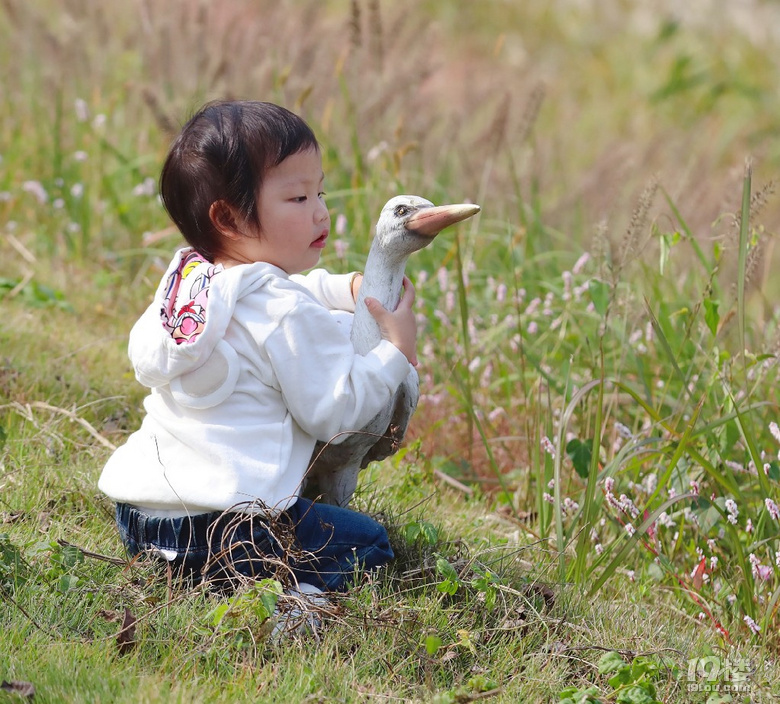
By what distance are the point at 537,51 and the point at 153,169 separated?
6.80m

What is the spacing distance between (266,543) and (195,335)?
533mm

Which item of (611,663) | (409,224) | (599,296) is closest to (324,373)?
(409,224)

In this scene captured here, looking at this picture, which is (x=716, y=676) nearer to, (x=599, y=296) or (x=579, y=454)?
(x=579, y=454)

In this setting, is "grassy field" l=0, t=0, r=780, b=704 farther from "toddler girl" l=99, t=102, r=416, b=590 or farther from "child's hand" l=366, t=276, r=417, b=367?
"child's hand" l=366, t=276, r=417, b=367

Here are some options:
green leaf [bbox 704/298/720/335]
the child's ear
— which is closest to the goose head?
the child's ear

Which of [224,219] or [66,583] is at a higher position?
[224,219]

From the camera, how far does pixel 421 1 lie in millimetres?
11648

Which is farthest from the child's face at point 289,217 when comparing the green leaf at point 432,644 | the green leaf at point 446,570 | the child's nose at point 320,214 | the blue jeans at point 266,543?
the green leaf at point 432,644

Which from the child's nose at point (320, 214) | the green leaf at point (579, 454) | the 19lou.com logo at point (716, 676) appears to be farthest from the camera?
the green leaf at point (579, 454)

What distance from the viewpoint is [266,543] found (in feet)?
8.27

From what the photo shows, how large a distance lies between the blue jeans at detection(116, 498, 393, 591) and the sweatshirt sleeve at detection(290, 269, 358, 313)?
21.2 inches

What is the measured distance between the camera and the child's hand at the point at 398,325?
252 cm

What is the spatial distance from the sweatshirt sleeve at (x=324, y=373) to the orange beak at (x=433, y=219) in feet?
0.96

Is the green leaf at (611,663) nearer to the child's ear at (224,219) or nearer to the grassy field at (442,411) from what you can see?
the grassy field at (442,411)
